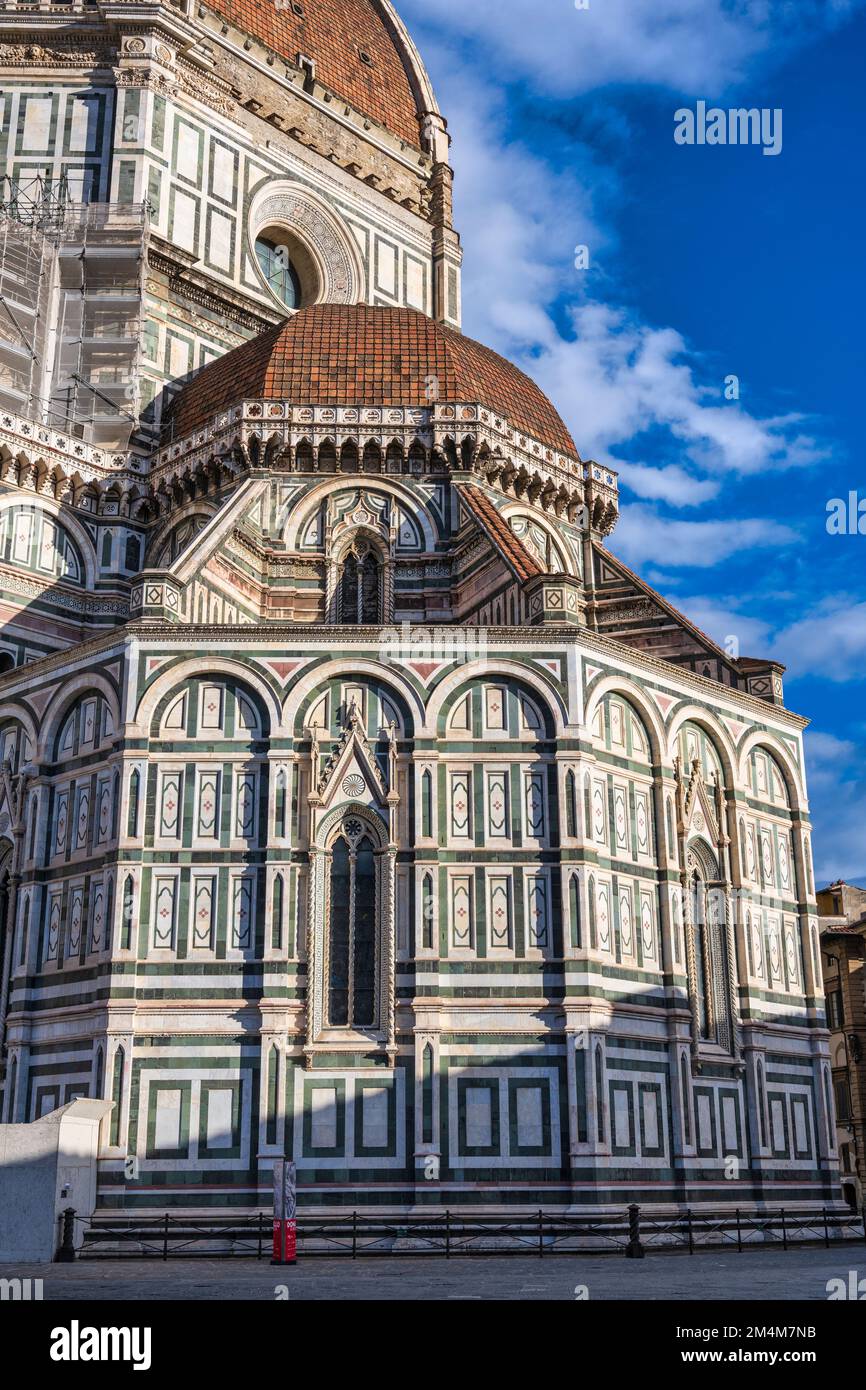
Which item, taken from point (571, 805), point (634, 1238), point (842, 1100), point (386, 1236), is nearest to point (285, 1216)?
point (386, 1236)

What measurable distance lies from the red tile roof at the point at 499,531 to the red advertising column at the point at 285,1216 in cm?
1195

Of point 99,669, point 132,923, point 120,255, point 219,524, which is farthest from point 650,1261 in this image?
point 120,255

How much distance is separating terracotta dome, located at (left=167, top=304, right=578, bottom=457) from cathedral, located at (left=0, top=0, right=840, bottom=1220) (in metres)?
0.13

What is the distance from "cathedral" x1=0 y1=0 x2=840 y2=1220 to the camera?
74.6ft

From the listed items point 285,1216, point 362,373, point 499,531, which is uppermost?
point 362,373

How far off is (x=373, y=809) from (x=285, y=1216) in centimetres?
753

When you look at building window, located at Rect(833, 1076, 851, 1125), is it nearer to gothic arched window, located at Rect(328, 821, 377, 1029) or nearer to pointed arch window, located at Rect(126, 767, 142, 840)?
gothic arched window, located at Rect(328, 821, 377, 1029)

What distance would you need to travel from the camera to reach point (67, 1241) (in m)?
20.4

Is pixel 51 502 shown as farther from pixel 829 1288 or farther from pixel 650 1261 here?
pixel 829 1288

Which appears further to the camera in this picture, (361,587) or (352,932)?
(361,587)

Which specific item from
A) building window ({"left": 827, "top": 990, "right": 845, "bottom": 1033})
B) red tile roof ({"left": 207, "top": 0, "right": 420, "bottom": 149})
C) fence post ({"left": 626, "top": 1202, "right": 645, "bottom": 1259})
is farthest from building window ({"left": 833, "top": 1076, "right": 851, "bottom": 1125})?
red tile roof ({"left": 207, "top": 0, "right": 420, "bottom": 149})

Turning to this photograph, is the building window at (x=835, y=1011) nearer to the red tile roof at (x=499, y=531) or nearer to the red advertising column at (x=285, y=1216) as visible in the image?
the red tile roof at (x=499, y=531)

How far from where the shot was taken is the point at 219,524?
28.2 metres

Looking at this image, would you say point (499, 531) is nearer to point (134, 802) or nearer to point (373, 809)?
point (373, 809)
